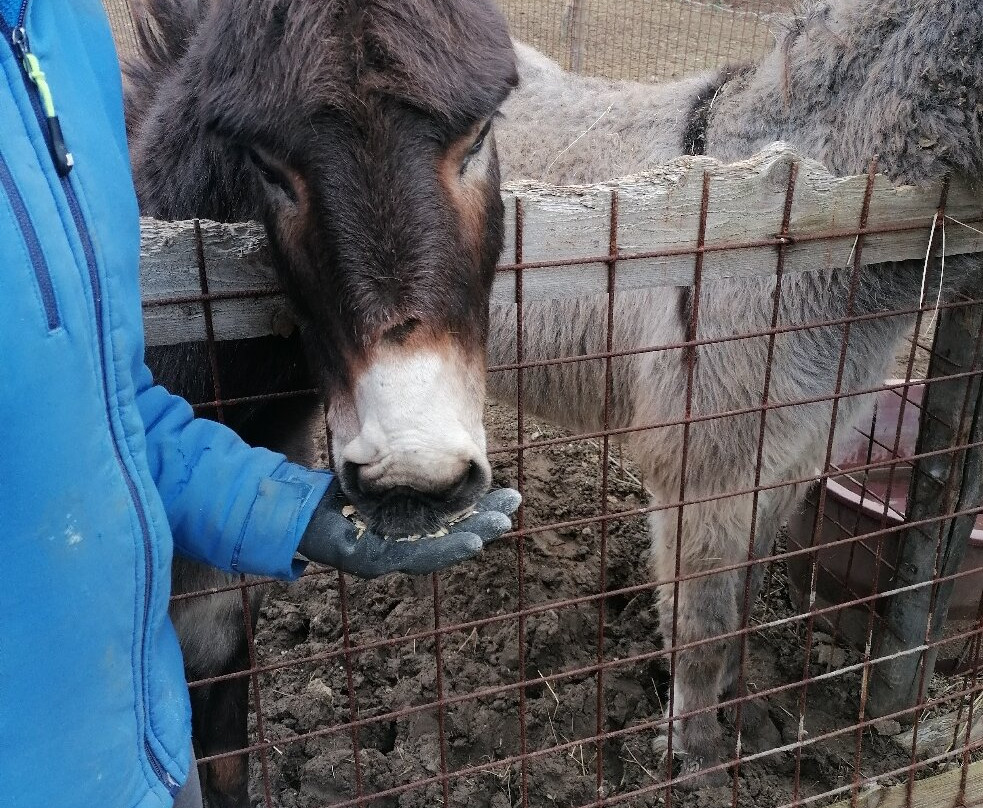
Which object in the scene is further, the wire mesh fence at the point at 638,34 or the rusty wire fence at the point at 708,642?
the wire mesh fence at the point at 638,34

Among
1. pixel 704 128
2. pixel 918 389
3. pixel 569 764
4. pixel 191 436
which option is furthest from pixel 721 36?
pixel 191 436

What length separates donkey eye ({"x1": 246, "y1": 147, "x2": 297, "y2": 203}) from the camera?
4.02ft

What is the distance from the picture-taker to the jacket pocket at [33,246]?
899 millimetres

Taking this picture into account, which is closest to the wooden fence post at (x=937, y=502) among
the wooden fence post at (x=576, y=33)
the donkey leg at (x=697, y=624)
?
the donkey leg at (x=697, y=624)

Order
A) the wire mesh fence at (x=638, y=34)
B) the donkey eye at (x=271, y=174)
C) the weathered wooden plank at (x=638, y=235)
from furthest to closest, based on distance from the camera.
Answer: the wire mesh fence at (x=638, y=34)
the weathered wooden plank at (x=638, y=235)
the donkey eye at (x=271, y=174)

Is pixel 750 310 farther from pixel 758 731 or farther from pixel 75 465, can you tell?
pixel 75 465

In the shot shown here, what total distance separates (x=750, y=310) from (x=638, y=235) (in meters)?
0.83

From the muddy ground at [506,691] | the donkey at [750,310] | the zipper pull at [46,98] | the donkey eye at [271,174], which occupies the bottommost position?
the muddy ground at [506,691]

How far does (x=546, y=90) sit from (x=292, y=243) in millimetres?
2369

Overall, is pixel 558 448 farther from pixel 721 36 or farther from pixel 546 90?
pixel 721 36

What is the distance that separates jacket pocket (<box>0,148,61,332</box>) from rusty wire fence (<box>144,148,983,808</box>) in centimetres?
115

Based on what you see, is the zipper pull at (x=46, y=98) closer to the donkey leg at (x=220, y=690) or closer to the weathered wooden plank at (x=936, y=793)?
the donkey leg at (x=220, y=690)

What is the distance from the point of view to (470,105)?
1.21 metres

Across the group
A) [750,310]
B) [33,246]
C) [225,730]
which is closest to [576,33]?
[750,310]
